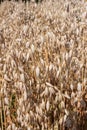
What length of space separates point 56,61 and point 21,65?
10.0 inches

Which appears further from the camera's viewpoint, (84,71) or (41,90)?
(84,71)

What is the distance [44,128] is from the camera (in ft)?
6.45

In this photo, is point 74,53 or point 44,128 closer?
point 44,128

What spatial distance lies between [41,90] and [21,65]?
20 cm

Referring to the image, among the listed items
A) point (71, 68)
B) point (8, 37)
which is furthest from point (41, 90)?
point (8, 37)

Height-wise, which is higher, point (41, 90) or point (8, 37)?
point (8, 37)

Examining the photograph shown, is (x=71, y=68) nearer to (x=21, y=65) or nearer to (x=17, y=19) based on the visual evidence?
(x=21, y=65)

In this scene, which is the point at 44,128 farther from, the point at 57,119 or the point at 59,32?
the point at 59,32

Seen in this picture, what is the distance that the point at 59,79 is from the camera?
2.05m

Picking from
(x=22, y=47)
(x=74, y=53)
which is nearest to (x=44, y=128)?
(x=74, y=53)

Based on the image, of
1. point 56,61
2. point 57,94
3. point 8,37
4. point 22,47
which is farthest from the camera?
point 8,37

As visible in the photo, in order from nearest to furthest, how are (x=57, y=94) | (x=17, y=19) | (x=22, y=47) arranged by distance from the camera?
1. (x=57, y=94)
2. (x=22, y=47)
3. (x=17, y=19)

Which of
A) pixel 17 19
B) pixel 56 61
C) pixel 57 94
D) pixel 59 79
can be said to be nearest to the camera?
pixel 57 94

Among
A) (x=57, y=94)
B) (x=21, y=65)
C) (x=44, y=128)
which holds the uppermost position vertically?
(x=21, y=65)
